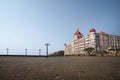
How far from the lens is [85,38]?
300ft

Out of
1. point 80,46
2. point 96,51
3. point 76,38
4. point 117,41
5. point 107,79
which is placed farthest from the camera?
point 76,38

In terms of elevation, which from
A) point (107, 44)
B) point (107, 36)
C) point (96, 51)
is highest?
point (107, 36)

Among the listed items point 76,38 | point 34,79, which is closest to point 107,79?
point 34,79

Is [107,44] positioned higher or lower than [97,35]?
lower

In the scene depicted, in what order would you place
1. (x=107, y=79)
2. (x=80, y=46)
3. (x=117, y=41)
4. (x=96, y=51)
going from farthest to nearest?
(x=80, y=46)
(x=117, y=41)
(x=96, y=51)
(x=107, y=79)

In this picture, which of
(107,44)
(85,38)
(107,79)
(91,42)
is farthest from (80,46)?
(107,79)

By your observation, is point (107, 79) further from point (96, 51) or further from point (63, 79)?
point (96, 51)

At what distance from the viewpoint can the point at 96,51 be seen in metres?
78.7

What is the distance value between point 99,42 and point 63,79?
8116cm

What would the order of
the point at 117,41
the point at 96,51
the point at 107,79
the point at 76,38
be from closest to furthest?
the point at 107,79, the point at 96,51, the point at 117,41, the point at 76,38

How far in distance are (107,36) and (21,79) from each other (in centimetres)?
8729

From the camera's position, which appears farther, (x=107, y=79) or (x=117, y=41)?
(x=117, y=41)

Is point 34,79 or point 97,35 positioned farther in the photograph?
point 97,35

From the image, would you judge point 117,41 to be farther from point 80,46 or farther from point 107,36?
point 80,46
